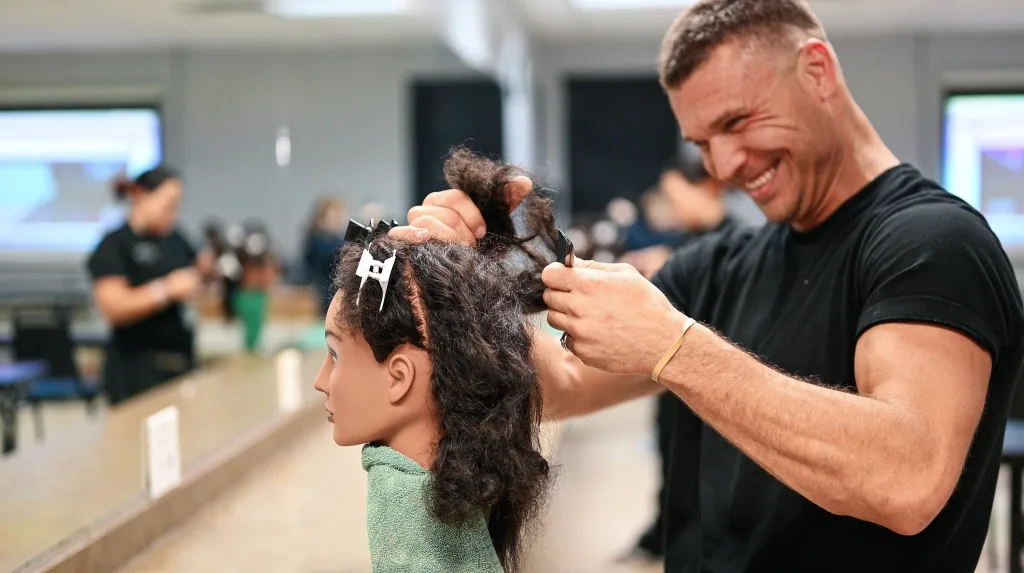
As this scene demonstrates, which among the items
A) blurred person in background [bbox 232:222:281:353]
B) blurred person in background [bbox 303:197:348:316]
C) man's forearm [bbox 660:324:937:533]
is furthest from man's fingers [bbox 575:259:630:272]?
blurred person in background [bbox 232:222:281:353]

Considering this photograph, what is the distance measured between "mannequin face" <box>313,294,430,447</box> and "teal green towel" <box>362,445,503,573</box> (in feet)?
0.11

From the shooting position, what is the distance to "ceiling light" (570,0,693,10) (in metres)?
6.30

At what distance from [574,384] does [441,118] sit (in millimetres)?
3328

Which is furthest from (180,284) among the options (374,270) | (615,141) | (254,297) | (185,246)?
(615,141)

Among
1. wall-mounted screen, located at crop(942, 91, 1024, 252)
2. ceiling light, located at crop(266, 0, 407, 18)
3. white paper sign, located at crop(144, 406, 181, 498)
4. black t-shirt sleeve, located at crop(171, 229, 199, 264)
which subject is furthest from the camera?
black t-shirt sleeve, located at crop(171, 229, 199, 264)

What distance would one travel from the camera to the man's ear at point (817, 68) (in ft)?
4.58

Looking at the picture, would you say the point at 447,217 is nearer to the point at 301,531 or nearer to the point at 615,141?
the point at 301,531

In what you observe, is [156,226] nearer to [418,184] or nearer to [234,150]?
[234,150]

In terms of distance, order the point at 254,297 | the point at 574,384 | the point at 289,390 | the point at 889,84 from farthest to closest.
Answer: the point at 254,297 < the point at 289,390 < the point at 889,84 < the point at 574,384

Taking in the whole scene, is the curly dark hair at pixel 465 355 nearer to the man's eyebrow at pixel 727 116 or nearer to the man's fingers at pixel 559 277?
the man's fingers at pixel 559 277

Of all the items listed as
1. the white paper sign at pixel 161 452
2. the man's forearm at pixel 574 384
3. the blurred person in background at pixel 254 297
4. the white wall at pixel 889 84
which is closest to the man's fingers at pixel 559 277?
the man's forearm at pixel 574 384

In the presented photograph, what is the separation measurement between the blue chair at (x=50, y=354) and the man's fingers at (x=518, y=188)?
173cm

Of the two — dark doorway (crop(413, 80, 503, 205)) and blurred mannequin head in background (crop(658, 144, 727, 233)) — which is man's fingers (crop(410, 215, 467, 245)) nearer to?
dark doorway (crop(413, 80, 503, 205))

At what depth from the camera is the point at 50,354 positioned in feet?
9.78
